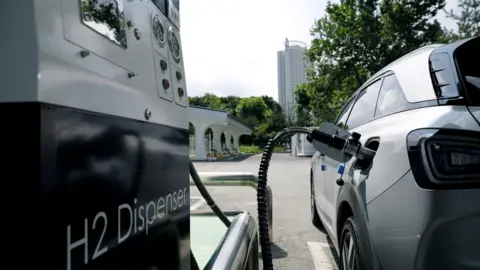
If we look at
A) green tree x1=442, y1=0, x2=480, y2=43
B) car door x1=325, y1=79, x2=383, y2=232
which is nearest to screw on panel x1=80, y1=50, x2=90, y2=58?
car door x1=325, y1=79, x2=383, y2=232

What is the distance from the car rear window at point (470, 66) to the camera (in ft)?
6.36

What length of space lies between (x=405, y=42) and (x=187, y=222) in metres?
18.4

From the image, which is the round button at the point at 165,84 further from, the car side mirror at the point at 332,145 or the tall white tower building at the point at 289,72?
the tall white tower building at the point at 289,72

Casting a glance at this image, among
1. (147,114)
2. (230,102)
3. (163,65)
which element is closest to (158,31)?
(163,65)

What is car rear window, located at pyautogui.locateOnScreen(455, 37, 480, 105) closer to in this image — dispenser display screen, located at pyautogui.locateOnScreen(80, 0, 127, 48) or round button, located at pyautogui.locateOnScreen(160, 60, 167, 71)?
round button, located at pyautogui.locateOnScreen(160, 60, 167, 71)

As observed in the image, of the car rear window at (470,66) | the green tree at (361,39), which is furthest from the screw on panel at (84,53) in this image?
the green tree at (361,39)

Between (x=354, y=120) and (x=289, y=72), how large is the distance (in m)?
59.6

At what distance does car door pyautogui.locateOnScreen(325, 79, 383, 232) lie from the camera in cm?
313

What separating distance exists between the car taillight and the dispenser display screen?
4.32ft

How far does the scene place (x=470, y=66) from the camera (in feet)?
6.88

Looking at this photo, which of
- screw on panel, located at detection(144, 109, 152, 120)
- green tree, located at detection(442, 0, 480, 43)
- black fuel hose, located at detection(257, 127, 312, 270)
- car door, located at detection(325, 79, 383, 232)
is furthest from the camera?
green tree, located at detection(442, 0, 480, 43)

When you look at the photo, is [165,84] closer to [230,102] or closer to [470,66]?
[470,66]

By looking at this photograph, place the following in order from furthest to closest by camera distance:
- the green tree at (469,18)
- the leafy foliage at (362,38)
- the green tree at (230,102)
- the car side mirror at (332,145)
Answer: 1. the green tree at (230,102)
2. the leafy foliage at (362,38)
3. the green tree at (469,18)
4. the car side mirror at (332,145)

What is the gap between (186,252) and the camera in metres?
2.11
